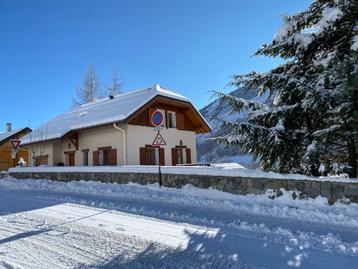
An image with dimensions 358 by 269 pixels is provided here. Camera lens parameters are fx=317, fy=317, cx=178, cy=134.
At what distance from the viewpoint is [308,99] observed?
9.27 m

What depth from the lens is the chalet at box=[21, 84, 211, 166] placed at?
19188 millimetres

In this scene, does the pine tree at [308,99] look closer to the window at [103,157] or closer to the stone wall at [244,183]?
the stone wall at [244,183]

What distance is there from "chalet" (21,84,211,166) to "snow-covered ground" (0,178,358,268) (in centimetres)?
913

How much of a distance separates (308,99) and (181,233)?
585cm

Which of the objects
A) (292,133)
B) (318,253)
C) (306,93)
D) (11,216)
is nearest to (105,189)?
(11,216)

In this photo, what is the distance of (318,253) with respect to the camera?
4.64 m

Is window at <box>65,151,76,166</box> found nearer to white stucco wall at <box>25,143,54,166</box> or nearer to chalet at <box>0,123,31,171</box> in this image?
white stucco wall at <box>25,143,54,166</box>

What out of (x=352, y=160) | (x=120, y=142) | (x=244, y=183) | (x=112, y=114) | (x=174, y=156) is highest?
Answer: (x=112, y=114)

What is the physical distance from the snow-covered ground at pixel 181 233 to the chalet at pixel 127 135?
9132 mm

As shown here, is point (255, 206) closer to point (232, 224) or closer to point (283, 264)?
point (232, 224)

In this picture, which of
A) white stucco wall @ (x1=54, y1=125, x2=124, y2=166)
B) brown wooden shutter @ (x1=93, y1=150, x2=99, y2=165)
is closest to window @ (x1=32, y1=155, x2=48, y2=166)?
white stucco wall @ (x1=54, y1=125, x2=124, y2=166)

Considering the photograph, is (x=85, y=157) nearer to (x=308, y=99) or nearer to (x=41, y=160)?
(x=41, y=160)

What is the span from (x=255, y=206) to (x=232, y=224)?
1.95 meters

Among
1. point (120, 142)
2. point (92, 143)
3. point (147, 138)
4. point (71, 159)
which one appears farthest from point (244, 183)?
point (71, 159)
